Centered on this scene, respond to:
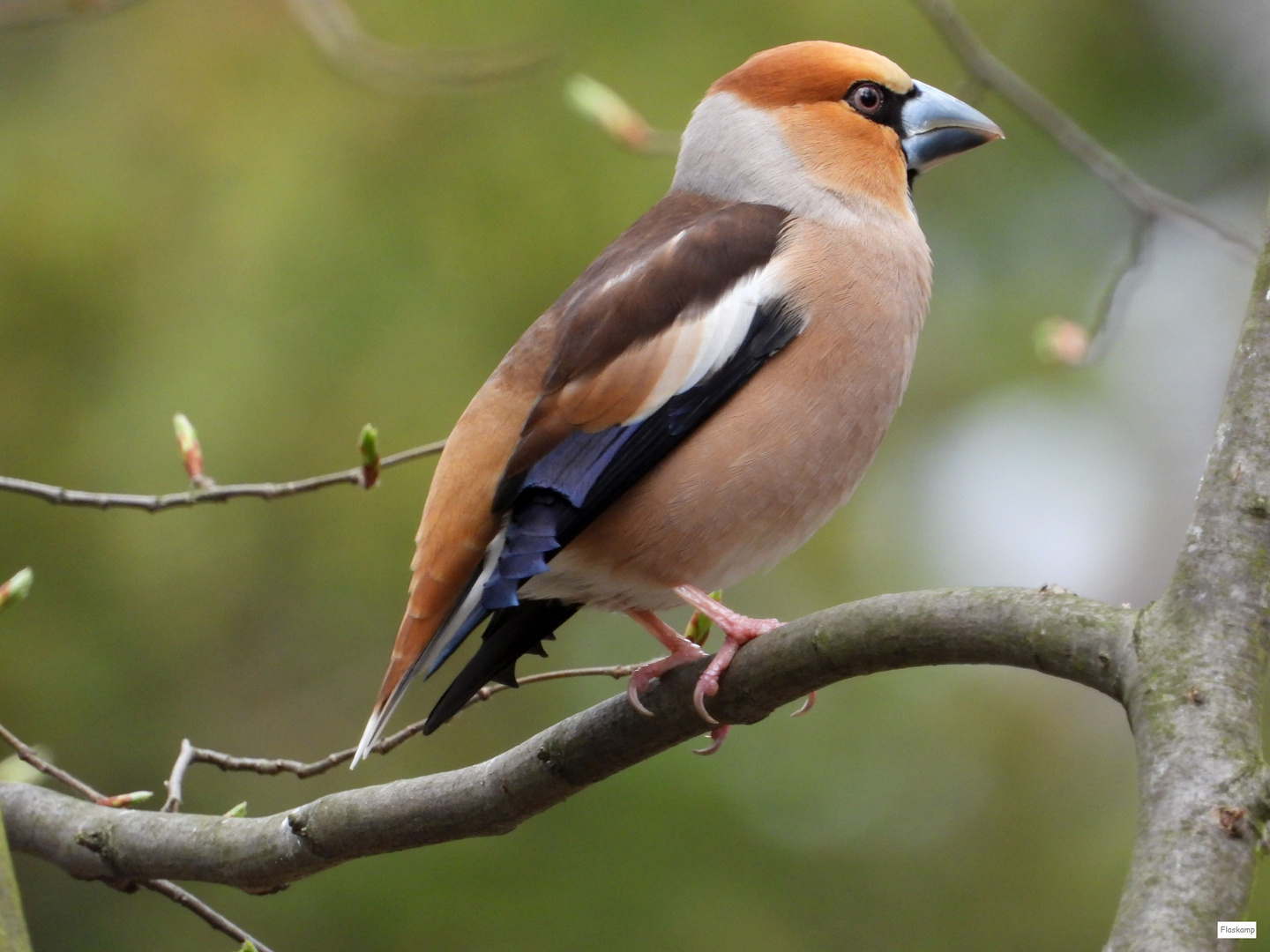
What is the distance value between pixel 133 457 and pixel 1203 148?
5313 mm

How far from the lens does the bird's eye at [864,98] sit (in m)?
3.45

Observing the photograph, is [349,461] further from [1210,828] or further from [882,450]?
[1210,828]

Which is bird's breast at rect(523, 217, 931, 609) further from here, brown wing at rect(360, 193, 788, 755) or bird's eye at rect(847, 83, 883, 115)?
bird's eye at rect(847, 83, 883, 115)

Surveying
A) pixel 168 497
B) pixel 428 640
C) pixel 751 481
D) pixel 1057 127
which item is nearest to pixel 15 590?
pixel 168 497

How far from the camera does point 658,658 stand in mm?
2740

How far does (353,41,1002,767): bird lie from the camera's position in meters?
2.74

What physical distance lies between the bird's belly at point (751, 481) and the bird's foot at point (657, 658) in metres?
0.10

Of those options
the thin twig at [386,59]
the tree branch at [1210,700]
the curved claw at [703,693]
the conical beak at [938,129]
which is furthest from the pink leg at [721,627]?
the thin twig at [386,59]

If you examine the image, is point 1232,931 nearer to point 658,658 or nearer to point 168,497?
point 658,658

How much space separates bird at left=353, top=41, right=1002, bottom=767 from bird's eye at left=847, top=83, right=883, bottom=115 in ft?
1.59

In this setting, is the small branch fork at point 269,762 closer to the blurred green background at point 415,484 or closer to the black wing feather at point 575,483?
the black wing feather at point 575,483

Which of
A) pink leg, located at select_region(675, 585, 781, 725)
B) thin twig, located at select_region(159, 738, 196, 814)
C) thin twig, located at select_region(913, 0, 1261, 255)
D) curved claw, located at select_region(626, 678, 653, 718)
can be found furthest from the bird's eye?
thin twig, located at select_region(159, 738, 196, 814)

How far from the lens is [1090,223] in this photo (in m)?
6.70

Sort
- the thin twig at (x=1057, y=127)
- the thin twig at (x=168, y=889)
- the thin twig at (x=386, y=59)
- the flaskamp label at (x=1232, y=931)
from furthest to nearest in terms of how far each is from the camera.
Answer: the thin twig at (x=386, y=59)
the thin twig at (x=1057, y=127)
the thin twig at (x=168, y=889)
the flaskamp label at (x=1232, y=931)
